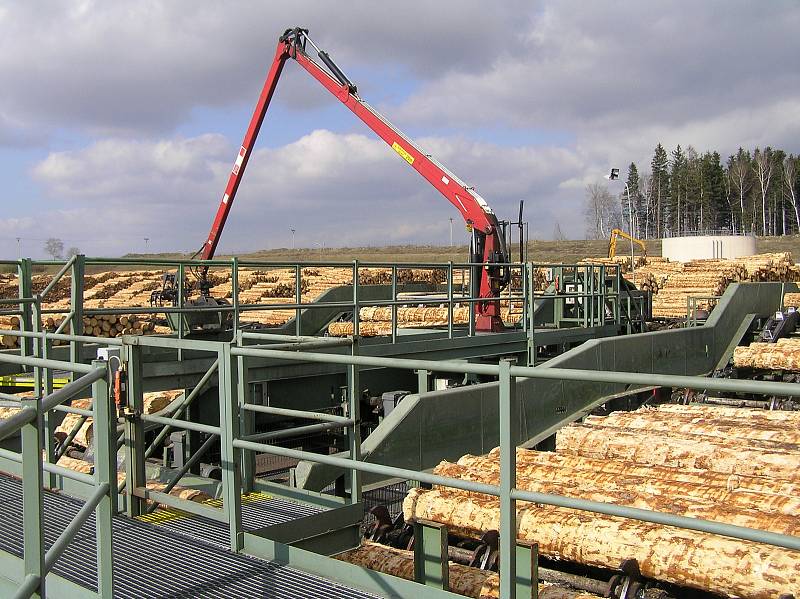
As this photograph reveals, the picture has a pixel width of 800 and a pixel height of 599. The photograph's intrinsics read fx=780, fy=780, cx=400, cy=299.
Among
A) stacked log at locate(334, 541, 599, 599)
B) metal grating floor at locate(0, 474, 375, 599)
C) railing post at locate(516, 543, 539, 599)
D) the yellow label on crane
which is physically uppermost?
the yellow label on crane

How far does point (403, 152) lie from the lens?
52.9ft

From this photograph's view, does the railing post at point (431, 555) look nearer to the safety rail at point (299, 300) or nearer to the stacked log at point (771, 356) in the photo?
the safety rail at point (299, 300)

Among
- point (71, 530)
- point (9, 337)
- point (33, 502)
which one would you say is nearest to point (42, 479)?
point (33, 502)

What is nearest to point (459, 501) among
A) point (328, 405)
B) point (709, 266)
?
point (328, 405)

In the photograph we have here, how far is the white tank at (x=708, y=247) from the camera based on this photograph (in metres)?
40.5

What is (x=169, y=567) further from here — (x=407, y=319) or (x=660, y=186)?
(x=660, y=186)

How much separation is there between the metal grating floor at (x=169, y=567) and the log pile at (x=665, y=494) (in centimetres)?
258

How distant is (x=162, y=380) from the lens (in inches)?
404

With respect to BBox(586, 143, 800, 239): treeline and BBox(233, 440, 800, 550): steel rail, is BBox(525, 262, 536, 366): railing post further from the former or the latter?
BBox(586, 143, 800, 239): treeline

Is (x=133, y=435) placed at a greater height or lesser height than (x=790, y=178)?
lesser

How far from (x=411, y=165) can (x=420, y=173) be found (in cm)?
26

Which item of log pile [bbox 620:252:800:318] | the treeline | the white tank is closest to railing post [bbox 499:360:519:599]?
log pile [bbox 620:252:800:318]

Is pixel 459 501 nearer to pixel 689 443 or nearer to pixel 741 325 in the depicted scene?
pixel 689 443

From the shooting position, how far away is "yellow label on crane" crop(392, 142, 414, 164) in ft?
52.5
